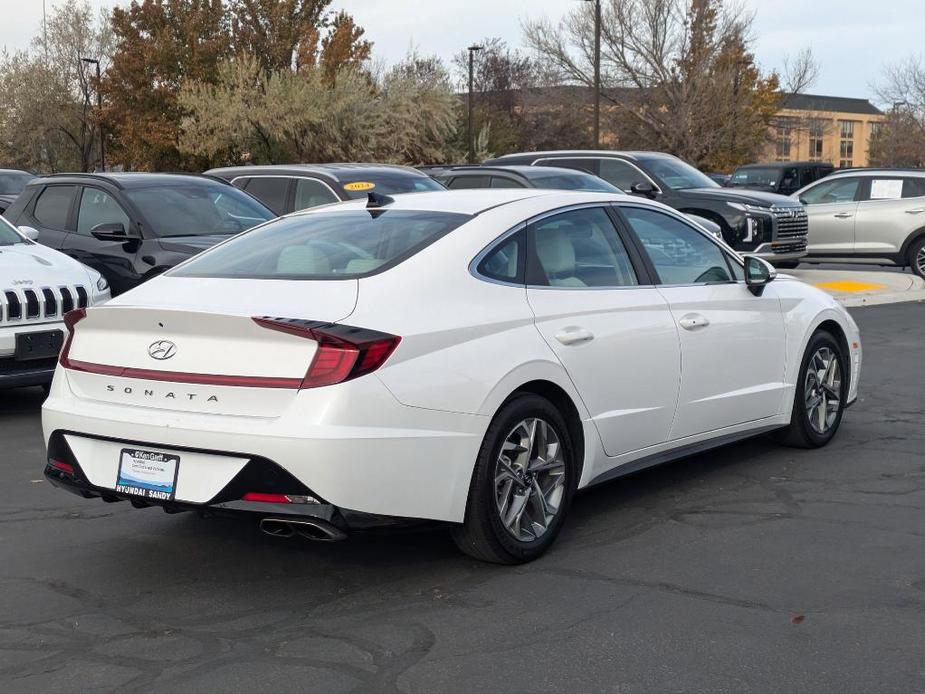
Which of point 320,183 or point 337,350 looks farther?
point 320,183

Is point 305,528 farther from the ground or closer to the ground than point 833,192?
closer to the ground

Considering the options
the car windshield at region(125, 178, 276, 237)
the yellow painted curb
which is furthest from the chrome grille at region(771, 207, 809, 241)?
the car windshield at region(125, 178, 276, 237)

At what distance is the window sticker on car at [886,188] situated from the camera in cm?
1942

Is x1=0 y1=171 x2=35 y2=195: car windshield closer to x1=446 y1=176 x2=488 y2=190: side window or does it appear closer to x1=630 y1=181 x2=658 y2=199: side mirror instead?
x1=446 y1=176 x2=488 y2=190: side window

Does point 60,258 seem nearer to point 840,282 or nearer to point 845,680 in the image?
point 845,680

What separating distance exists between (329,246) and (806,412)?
3212 mm

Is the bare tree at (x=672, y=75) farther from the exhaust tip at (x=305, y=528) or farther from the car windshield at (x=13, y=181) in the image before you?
the exhaust tip at (x=305, y=528)

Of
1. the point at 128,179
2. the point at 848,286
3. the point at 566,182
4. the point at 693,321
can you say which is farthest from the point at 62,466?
the point at 848,286

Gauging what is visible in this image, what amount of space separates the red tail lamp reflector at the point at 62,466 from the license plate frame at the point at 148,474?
30 cm

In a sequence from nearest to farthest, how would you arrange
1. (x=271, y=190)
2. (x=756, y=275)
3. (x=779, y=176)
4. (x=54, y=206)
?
(x=756, y=275) < (x=54, y=206) < (x=271, y=190) < (x=779, y=176)

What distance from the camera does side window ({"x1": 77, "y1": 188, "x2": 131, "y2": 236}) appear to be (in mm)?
11062

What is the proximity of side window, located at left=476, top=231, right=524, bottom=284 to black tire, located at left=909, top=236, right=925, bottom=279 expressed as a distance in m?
15.2

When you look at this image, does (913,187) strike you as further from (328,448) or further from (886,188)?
(328,448)

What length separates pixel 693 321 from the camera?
20.3ft
